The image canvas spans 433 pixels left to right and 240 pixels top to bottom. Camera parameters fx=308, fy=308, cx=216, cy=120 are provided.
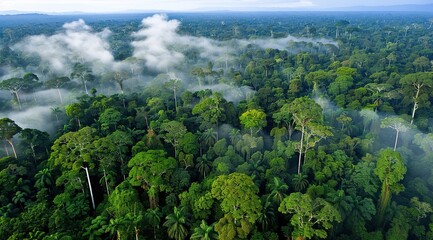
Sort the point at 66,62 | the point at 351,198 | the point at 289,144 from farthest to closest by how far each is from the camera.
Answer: the point at 66,62, the point at 289,144, the point at 351,198

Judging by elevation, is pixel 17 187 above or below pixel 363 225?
above

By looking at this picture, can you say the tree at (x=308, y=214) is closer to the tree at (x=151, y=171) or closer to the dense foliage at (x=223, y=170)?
the dense foliage at (x=223, y=170)

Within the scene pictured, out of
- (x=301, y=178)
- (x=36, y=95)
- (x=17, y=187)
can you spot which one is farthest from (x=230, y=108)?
(x=36, y=95)

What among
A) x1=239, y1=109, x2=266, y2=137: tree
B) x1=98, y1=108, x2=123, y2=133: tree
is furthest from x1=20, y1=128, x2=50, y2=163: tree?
x1=239, y1=109, x2=266, y2=137: tree

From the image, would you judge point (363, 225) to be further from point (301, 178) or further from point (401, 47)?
point (401, 47)

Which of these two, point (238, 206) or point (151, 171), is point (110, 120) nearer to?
point (151, 171)

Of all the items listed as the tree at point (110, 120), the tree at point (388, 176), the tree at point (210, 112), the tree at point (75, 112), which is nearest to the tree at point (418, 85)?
the tree at point (388, 176)
